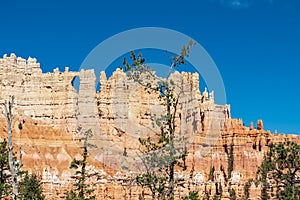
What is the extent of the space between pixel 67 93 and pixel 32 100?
8021 mm

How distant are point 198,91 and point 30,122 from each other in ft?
121

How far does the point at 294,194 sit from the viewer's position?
43.9 m

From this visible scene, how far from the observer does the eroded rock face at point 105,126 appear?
99562 mm

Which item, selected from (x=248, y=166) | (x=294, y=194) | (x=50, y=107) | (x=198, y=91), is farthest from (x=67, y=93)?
(x=294, y=194)

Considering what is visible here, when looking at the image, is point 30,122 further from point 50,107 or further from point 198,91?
point 198,91

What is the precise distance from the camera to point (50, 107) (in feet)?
390

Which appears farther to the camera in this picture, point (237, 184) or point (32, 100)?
point (32, 100)

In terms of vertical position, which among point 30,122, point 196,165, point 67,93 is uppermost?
point 67,93

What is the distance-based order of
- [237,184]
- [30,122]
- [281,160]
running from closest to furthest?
[281,160], [237,184], [30,122]

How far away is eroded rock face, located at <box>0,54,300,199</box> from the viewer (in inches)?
3920

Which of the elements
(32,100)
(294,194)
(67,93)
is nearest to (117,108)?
(67,93)

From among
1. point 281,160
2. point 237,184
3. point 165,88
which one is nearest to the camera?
point 165,88

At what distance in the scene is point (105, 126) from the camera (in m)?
114

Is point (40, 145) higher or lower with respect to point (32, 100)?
lower
